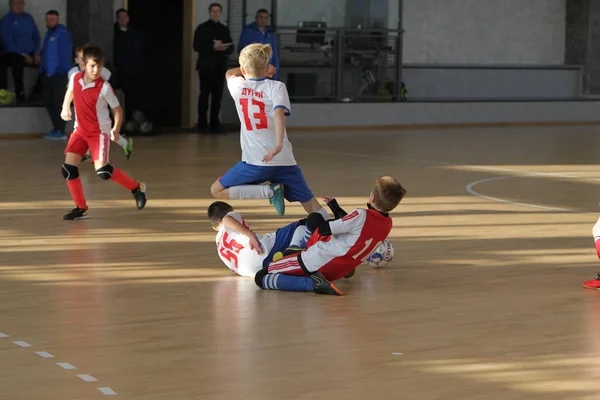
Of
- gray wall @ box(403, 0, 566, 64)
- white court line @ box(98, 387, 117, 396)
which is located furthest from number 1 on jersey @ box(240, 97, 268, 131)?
gray wall @ box(403, 0, 566, 64)

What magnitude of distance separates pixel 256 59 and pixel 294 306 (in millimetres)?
2043

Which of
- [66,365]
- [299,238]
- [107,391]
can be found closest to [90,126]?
[299,238]

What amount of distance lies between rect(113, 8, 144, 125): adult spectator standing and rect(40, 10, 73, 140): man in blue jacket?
1151 millimetres

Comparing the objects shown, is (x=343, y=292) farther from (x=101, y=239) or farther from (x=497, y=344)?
(x=101, y=239)

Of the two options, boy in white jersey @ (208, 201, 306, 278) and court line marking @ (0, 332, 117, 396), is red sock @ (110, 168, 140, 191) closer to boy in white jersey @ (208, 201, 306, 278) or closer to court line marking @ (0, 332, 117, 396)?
boy in white jersey @ (208, 201, 306, 278)

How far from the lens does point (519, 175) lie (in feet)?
45.7

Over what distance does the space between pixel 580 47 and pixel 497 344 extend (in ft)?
67.3

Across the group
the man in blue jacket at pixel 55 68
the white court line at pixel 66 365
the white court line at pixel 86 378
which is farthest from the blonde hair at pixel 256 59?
the man in blue jacket at pixel 55 68

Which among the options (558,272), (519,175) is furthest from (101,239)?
(519,175)

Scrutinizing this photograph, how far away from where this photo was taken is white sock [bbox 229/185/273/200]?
8.18 metres

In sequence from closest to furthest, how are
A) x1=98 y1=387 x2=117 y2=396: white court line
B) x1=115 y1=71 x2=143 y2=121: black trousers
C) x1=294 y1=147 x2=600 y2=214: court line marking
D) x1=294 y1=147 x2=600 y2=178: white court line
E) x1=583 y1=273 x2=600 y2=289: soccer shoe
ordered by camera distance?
1. x1=98 y1=387 x2=117 y2=396: white court line
2. x1=583 y1=273 x2=600 y2=289: soccer shoe
3. x1=294 y1=147 x2=600 y2=214: court line marking
4. x1=294 y1=147 x2=600 y2=178: white court line
5. x1=115 y1=71 x2=143 y2=121: black trousers

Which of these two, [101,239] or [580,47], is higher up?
[580,47]

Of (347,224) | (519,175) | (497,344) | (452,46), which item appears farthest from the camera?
(452,46)

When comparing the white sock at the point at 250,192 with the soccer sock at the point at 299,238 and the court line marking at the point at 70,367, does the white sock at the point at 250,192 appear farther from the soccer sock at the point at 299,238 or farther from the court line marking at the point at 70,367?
the court line marking at the point at 70,367
